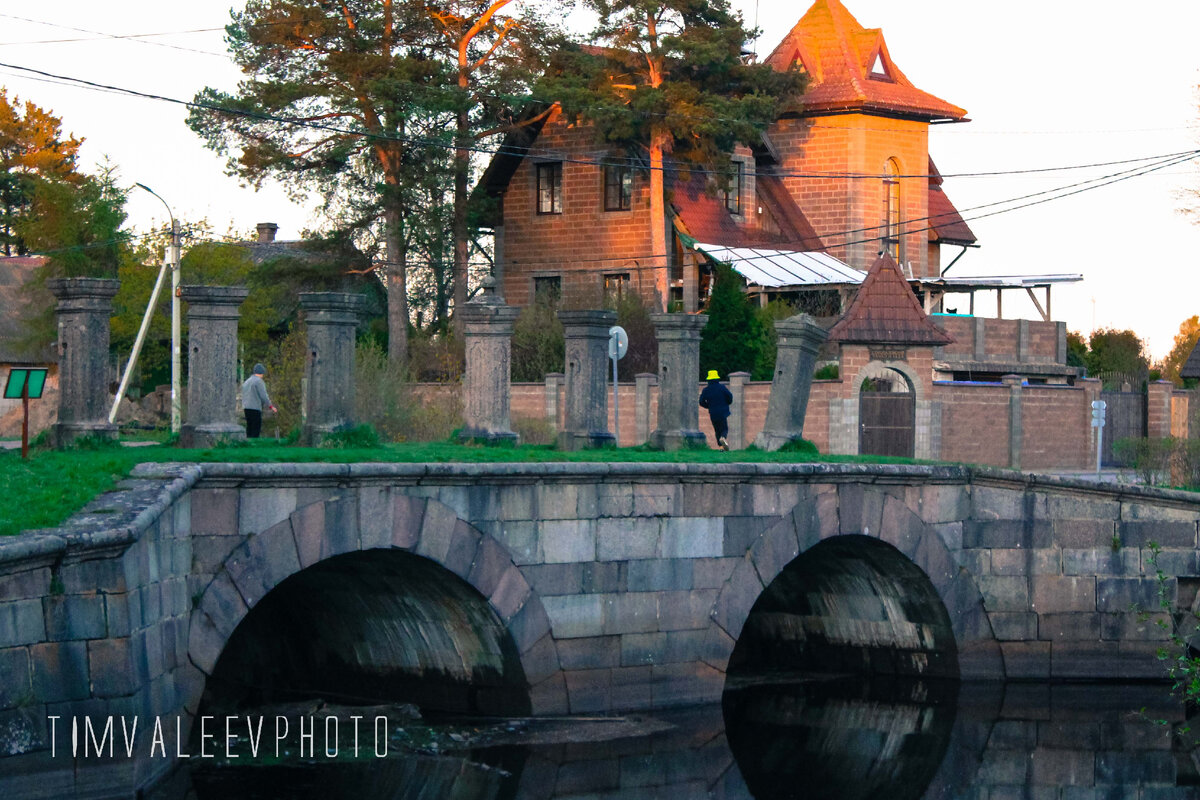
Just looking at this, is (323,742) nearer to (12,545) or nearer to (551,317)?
(12,545)

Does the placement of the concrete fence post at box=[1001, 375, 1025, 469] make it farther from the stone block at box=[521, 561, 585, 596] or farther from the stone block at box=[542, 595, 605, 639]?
the stone block at box=[521, 561, 585, 596]

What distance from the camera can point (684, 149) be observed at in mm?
37094

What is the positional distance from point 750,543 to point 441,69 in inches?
851

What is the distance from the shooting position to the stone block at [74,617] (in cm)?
930

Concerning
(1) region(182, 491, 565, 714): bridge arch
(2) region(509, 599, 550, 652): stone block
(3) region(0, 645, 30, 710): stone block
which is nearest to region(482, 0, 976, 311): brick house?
(1) region(182, 491, 565, 714): bridge arch

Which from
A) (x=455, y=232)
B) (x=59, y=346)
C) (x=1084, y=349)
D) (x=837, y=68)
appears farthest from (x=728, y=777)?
(x=1084, y=349)

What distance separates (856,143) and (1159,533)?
2422 centimetres

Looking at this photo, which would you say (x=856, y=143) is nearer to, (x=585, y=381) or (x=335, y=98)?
(x=335, y=98)

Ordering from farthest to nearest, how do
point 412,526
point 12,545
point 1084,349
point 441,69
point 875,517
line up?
1. point 1084,349
2. point 441,69
3. point 875,517
4. point 412,526
5. point 12,545

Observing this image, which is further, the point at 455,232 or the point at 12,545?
the point at 455,232

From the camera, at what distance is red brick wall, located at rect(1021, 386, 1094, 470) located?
3134 centimetres

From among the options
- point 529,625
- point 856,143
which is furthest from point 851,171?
point 529,625

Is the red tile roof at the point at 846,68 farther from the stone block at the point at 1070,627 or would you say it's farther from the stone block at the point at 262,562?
the stone block at the point at 262,562

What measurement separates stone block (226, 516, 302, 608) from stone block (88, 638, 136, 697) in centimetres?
180
